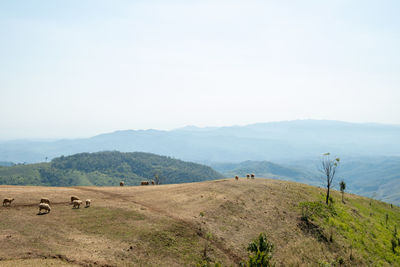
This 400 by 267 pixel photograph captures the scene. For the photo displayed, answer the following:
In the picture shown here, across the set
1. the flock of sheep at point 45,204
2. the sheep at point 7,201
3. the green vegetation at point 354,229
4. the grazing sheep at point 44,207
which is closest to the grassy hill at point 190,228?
the green vegetation at point 354,229

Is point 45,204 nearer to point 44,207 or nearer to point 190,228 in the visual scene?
point 44,207

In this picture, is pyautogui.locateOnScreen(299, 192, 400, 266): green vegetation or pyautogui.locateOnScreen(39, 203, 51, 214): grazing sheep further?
pyautogui.locateOnScreen(299, 192, 400, 266): green vegetation

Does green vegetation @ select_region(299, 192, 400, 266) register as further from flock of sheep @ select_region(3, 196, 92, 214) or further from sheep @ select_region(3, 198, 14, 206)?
sheep @ select_region(3, 198, 14, 206)

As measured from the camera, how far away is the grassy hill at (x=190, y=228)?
26.3 m

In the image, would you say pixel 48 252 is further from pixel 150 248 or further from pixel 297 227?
pixel 297 227

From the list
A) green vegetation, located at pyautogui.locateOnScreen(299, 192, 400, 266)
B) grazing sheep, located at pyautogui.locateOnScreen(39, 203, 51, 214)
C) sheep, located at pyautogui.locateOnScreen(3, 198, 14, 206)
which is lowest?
green vegetation, located at pyautogui.locateOnScreen(299, 192, 400, 266)

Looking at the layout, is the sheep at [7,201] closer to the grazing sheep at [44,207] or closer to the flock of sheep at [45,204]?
the flock of sheep at [45,204]

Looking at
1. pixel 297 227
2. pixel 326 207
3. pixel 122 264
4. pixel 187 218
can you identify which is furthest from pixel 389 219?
pixel 122 264

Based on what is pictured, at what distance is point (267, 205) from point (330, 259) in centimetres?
1367

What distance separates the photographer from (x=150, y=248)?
2920cm

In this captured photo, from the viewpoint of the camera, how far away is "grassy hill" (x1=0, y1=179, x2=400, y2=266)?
86.4 feet

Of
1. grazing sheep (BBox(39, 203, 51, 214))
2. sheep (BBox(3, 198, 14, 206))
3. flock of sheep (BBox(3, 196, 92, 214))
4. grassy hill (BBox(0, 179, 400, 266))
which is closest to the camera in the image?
grassy hill (BBox(0, 179, 400, 266))

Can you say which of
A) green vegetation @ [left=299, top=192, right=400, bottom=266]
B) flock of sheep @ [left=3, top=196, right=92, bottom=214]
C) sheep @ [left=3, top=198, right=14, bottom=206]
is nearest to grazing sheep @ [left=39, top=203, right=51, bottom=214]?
flock of sheep @ [left=3, top=196, right=92, bottom=214]

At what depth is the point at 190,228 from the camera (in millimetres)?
34969
